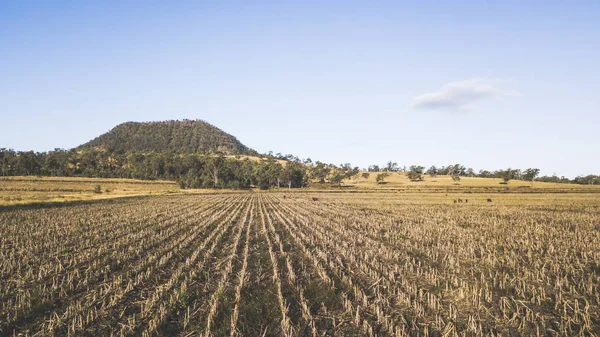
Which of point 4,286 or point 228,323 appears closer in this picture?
point 228,323

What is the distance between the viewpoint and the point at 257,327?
732cm

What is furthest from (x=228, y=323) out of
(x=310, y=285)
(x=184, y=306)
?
(x=310, y=285)

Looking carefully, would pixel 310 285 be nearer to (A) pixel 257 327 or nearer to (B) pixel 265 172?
(A) pixel 257 327

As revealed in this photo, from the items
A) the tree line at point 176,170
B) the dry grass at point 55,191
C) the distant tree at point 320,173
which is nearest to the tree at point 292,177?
the tree line at point 176,170

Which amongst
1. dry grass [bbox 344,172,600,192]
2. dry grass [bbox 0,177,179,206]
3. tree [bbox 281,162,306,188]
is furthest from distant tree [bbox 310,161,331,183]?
dry grass [bbox 0,177,179,206]

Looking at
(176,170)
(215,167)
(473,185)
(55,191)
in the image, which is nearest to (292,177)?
(215,167)

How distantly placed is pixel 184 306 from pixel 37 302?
3.78 meters

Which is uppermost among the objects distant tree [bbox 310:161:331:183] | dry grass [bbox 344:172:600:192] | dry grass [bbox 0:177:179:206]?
distant tree [bbox 310:161:331:183]

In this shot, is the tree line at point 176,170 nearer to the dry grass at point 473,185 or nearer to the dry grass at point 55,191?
the dry grass at point 473,185

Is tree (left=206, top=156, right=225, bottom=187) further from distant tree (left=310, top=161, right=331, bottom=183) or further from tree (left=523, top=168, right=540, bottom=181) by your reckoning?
tree (left=523, top=168, right=540, bottom=181)

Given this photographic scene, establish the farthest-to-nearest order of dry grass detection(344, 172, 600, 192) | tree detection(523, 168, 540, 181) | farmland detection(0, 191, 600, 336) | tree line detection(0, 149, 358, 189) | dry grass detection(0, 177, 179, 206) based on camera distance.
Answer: tree detection(523, 168, 540, 181) < tree line detection(0, 149, 358, 189) < dry grass detection(344, 172, 600, 192) < dry grass detection(0, 177, 179, 206) < farmland detection(0, 191, 600, 336)

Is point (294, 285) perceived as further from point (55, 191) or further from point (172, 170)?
point (172, 170)

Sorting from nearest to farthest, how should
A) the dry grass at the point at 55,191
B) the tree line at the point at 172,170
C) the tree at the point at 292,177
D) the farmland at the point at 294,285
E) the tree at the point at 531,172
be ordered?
the farmland at the point at 294,285
the dry grass at the point at 55,191
the tree line at the point at 172,170
the tree at the point at 292,177
the tree at the point at 531,172

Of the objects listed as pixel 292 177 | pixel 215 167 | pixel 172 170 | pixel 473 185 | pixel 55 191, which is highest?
pixel 215 167
